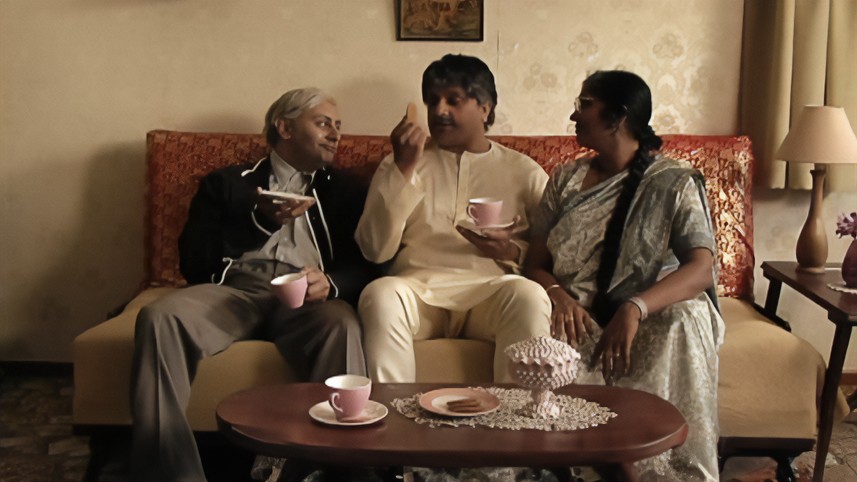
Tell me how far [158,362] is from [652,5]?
2.14m

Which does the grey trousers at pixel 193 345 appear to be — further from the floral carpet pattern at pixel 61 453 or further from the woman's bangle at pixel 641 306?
the woman's bangle at pixel 641 306

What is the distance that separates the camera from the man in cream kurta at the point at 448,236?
272 centimetres

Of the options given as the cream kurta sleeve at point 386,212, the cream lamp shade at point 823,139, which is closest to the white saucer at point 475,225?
the cream kurta sleeve at point 386,212

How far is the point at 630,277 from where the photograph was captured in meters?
2.80

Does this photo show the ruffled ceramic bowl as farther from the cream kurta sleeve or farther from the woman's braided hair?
the cream kurta sleeve

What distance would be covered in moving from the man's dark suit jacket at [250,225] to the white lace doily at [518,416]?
93cm

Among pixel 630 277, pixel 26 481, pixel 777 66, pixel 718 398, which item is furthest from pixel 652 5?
pixel 26 481

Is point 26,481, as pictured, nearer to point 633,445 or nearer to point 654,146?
point 633,445

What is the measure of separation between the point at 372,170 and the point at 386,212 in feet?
1.33

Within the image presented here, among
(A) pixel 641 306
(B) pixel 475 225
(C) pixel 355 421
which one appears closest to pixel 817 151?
(A) pixel 641 306

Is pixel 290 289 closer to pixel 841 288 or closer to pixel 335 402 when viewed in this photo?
pixel 335 402

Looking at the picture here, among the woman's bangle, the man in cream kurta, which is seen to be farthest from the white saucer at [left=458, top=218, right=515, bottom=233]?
the woman's bangle

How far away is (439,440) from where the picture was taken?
191 centimetres

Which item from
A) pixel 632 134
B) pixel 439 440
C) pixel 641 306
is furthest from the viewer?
pixel 632 134
